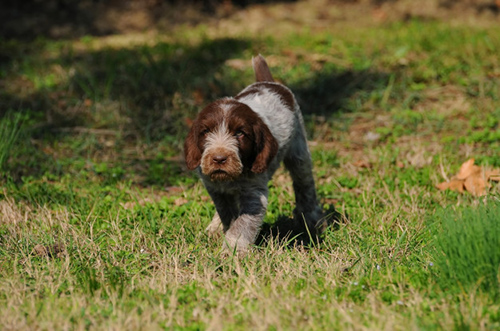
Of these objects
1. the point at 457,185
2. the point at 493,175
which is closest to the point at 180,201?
the point at 457,185

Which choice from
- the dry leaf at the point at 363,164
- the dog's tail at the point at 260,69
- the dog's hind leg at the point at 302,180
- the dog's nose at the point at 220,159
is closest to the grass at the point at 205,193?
the dry leaf at the point at 363,164

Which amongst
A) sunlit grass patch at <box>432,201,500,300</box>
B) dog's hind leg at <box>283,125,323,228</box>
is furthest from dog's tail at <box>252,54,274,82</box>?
sunlit grass patch at <box>432,201,500,300</box>

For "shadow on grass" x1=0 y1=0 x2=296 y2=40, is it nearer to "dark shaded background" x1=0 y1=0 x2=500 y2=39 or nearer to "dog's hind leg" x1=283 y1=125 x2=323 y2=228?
"dark shaded background" x1=0 y1=0 x2=500 y2=39

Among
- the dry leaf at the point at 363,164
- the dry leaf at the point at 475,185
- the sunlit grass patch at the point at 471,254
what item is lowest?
the dry leaf at the point at 363,164

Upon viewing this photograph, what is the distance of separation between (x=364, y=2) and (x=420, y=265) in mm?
8915

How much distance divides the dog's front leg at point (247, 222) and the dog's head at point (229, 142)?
0.85 feet

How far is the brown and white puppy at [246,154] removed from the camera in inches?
179

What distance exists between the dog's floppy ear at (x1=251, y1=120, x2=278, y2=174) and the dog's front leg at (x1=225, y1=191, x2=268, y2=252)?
26 centimetres

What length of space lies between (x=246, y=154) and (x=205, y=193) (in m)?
1.61

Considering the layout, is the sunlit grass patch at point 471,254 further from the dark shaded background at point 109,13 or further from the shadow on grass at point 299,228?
the dark shaded background at point 109,13

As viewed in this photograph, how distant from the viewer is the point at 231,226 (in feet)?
16.0

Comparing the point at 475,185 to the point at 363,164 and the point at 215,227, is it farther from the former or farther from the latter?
the point at 215,227

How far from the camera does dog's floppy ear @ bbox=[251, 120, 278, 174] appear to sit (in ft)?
15.5

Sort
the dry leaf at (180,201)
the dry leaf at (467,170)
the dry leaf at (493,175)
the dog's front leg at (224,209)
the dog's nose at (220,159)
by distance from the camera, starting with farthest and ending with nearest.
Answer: the dry leaf at (467,170) → the dry leaf at (180,201) → the dry leaf at (493,175) → the dog's front leg at (224,209) → the dog's nose at (220,159)
